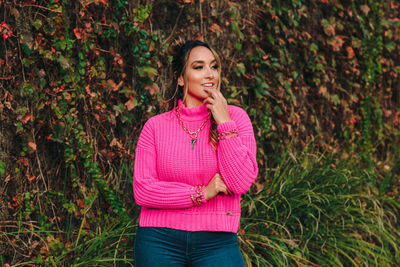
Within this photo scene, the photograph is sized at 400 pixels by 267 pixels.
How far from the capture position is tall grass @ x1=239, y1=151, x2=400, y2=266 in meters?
3.23

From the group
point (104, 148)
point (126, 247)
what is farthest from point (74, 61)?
point (126, 247)

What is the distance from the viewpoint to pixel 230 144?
2.25 meters

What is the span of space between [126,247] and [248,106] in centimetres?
186

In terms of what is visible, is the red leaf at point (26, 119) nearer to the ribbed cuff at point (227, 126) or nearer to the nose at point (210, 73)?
the nose at point (210, 73)

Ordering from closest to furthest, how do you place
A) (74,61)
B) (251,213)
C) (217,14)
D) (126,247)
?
(126,247) → (74,61) → (251,213) → (217,14)

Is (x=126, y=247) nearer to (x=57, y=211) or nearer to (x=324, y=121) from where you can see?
(x=57, y=211)

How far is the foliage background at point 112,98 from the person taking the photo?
3059 mm

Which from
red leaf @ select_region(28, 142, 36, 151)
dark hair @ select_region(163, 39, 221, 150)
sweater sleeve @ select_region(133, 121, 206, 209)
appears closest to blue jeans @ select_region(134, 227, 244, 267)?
sweater sleeve @ select_region(133, 121, 206, 209)

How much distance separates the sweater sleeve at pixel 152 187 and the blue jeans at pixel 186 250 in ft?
0.44

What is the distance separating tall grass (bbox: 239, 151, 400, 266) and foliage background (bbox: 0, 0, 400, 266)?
0.08m

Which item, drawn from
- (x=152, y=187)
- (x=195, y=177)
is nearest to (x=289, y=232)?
(x=195, y=177)

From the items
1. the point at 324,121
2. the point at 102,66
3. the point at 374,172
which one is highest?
the point at 102,66

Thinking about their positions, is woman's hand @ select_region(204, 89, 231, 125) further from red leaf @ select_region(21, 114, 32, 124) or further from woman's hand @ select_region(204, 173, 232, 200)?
red leaf @ select_region(21, 114, 32, 124)

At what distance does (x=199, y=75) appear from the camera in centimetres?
251
